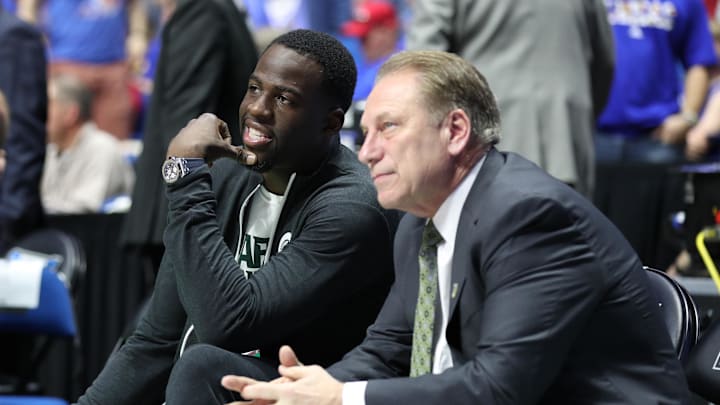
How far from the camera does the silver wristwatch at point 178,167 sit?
3.10 meters

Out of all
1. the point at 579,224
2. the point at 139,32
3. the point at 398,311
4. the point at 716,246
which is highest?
the point at 579,224

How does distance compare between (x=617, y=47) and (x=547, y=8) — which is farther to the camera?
(x=617, y=47)

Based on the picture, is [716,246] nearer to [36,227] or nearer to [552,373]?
[552,373]

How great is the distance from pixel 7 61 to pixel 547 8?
8.60 ft

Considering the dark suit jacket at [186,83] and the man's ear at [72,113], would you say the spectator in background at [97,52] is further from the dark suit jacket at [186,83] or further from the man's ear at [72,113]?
the dark suit jacket at [186,83]

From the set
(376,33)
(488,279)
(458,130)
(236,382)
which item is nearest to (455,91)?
(458,130)

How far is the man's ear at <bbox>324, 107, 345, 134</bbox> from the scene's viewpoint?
330 centimetres

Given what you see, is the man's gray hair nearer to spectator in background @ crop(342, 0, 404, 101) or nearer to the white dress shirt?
the white dress shirt

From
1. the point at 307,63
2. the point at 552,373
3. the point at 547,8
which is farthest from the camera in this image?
the point at 547,8

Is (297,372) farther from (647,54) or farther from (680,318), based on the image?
(647,54)

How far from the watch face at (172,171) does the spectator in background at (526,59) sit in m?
2.02

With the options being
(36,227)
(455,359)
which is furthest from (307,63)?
(36,227)

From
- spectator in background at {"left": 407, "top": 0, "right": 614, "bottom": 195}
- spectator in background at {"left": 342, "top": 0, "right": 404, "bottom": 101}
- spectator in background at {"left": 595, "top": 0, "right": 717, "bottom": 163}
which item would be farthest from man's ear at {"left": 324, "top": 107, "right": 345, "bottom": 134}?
spectator in background at {"left": 342, "top": 0, "right": 404, "bottom": 101}

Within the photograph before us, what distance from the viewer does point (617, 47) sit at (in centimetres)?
658
